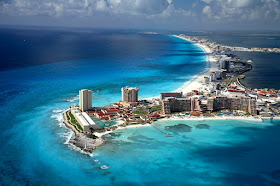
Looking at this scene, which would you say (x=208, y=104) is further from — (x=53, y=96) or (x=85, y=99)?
(x=53, y=96)

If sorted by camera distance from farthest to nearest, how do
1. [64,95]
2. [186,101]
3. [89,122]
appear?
[64,95]
[186,101]
[89,122]

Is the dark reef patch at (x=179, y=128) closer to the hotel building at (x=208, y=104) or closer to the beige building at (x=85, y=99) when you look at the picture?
the hotel building at (x=208, y=104)

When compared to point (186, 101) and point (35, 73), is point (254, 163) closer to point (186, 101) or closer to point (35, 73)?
point (186, 101)

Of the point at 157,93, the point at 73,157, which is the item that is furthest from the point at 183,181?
the point at 157,93

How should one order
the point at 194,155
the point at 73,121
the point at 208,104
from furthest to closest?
the point at 208,104, the point at 73,121, the point at 194,155

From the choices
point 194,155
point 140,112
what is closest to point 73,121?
point 140,112

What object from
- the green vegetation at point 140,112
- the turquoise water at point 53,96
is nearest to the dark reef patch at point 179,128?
the green vegetation at point 140,112

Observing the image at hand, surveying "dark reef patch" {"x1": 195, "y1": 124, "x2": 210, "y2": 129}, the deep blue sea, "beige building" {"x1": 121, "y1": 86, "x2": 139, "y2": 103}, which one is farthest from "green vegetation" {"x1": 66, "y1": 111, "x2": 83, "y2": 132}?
"dark reef patch" {"x1": 195, "y1": 124, "x2": 210, "y2": 129}

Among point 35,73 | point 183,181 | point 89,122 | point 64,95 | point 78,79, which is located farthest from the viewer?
point 35,73

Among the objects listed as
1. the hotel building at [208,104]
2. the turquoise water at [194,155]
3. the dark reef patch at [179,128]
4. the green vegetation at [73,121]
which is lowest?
the turquoise water at [194,155]

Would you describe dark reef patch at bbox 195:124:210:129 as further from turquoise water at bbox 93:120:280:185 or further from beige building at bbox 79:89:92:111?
beige building at bbox 79:89:92:111

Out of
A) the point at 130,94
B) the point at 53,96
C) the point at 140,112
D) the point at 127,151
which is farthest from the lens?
the point at 53,96
